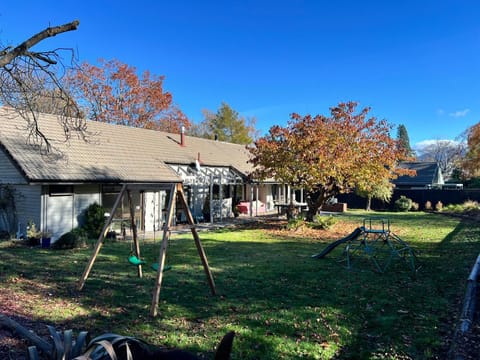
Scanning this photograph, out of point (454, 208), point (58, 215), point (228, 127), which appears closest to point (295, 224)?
point (58, 215)

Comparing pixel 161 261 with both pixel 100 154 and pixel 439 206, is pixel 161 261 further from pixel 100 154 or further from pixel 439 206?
pixel 439 206

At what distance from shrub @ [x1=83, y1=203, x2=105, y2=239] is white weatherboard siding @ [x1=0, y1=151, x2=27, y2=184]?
98.8 inches

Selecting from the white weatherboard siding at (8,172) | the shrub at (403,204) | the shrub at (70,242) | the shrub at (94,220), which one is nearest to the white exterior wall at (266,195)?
the shrub at (403,204)

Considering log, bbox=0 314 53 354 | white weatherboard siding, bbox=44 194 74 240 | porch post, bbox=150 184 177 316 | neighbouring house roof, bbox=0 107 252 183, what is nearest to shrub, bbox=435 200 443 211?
neighbouring house roof, bbox=0 107 252 183

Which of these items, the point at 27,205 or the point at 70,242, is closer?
the point at 70,242

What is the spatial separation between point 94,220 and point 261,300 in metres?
9.68

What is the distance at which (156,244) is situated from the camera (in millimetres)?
12750

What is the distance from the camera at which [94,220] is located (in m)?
13.9

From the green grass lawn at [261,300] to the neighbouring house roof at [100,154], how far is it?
3.39 m

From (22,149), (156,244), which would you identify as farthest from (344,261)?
(22,149)

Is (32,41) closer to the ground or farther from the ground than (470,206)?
farther from the ground

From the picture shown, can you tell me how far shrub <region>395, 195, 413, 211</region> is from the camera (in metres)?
29.3

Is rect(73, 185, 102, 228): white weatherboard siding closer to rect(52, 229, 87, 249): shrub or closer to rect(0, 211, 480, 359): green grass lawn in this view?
rect(52, 229, 87, 249): shrub

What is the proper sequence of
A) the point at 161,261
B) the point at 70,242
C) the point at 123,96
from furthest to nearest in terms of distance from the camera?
1. the point at 123,96
2. the point at 70,242
3. the point at 161,261
